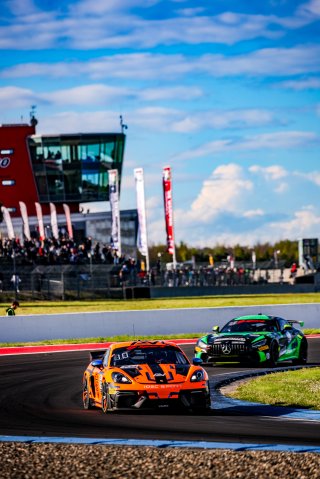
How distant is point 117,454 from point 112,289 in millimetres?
40395

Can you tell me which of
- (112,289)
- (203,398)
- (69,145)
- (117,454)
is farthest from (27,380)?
(69,145)

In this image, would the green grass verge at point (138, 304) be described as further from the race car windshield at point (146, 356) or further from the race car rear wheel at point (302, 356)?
the race car windshield at point (146, 356)

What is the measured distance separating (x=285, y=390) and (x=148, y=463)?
26.4 feet

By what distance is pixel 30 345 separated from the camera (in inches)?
1282

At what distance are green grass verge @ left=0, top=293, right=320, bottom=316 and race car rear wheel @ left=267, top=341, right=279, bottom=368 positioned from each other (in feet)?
58.8

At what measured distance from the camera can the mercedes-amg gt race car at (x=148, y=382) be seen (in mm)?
14680

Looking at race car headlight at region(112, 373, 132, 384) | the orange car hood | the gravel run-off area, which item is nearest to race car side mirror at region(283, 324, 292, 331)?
the orange car hood

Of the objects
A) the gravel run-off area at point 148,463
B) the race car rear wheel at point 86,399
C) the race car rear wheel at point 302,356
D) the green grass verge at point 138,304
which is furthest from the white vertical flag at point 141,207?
the gravel run-off area at point 148,463

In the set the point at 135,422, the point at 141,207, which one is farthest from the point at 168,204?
the point at 135,422

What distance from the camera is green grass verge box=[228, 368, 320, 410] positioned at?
640 inches

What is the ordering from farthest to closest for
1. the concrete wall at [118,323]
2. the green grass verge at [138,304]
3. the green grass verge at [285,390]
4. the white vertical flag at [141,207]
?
the white vertical flag at [141,207]
the green grass verge at [138,304]
the concrete wall at [118,323]
the green grass verge at [285,390]

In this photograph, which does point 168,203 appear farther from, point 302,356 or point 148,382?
point 148,382

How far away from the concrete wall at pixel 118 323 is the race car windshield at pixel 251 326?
977 centimetres

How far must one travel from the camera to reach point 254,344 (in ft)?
77.3
